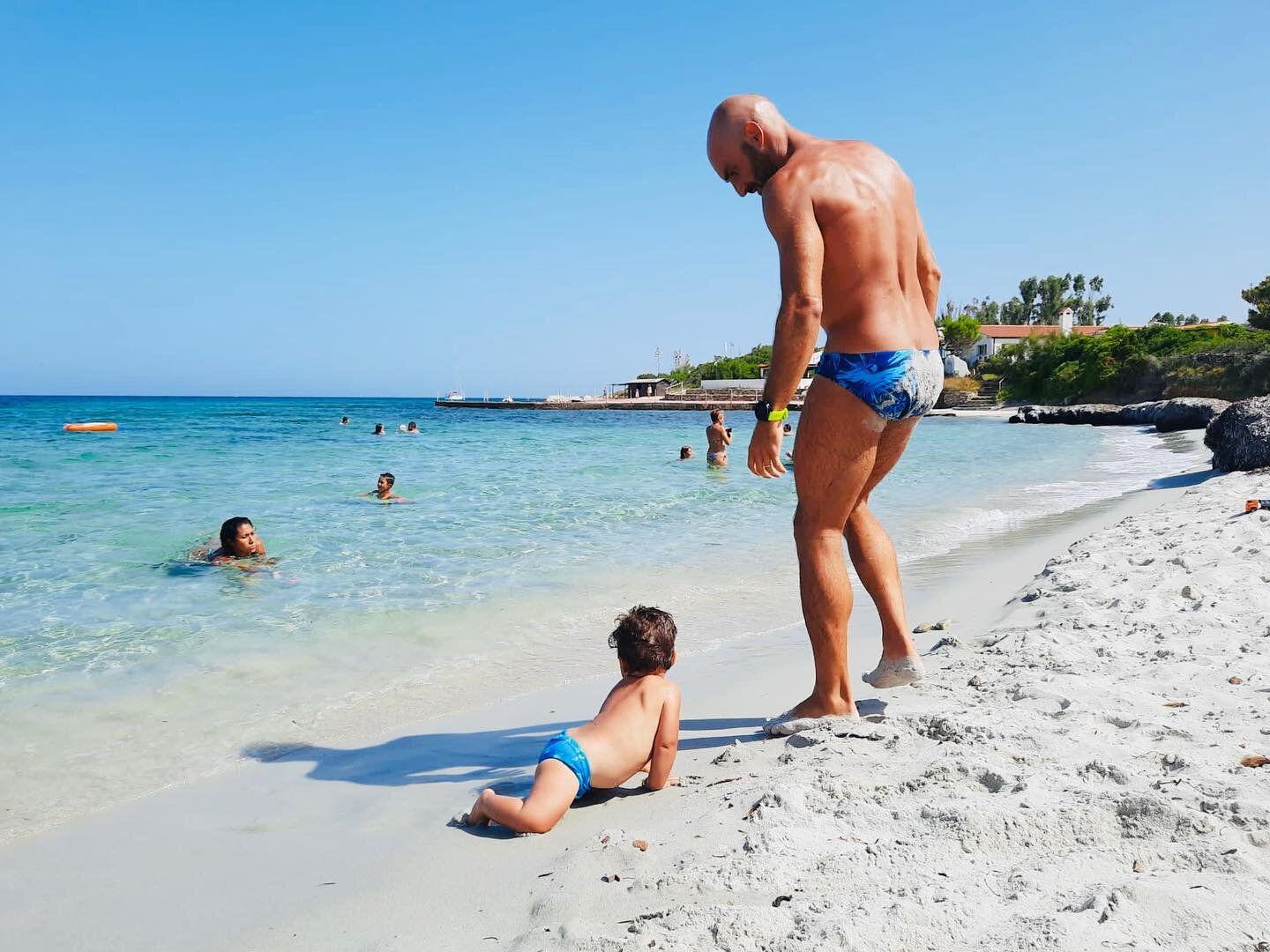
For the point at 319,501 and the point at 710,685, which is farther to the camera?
the point at 319,501

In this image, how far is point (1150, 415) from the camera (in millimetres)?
33875

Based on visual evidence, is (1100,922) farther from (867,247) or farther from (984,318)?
(984,318)

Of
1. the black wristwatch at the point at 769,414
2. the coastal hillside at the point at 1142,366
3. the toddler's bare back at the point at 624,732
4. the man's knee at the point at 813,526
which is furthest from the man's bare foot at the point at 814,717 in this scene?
the coastal hillside at the point at 1142,366

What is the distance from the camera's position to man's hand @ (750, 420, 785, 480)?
286 centimetres

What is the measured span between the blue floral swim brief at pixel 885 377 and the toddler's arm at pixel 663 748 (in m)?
1.23

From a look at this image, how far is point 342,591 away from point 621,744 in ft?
12.8

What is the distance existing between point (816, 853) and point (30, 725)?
11.2 feet

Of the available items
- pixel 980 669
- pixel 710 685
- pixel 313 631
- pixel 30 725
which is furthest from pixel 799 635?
pixel 30 725

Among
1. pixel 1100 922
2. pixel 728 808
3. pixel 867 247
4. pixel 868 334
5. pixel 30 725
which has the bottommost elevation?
pixel 30 725

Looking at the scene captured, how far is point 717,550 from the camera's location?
7617 millimetres

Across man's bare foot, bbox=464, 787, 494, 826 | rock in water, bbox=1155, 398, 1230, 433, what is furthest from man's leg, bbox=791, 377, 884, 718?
rock in water, bbox=1155, 398, 1230, 433

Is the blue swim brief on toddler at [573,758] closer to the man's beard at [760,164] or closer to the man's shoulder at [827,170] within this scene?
the man's shoulder at [827,170]

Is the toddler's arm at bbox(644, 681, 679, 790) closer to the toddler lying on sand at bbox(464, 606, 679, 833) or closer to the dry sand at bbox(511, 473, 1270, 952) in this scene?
the toddler lying on sand at bbox(464, 606, 679, 833)

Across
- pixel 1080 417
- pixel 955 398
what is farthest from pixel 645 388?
pixel 1080 417
